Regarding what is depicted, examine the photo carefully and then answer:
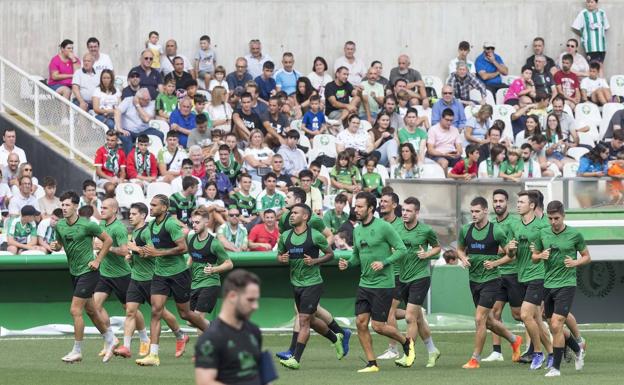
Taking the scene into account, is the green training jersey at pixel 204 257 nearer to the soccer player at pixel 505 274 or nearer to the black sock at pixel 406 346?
the black sock at pixel 406 346

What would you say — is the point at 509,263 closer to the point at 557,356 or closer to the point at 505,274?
the point at 505,274

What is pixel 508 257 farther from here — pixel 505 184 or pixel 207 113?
pixel 207 113

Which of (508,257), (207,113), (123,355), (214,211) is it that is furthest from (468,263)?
(207,113)

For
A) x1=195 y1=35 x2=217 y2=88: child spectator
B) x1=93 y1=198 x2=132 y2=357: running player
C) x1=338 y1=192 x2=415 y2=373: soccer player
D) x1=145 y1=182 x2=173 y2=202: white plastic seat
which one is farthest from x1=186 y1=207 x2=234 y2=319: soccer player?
x1=195 y1=35 x2=217 y2=88: child spectator

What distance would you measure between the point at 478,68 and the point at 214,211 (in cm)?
926

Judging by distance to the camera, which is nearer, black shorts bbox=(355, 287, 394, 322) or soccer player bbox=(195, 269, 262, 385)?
soccer player bbox=(195, 269, 262, 385)

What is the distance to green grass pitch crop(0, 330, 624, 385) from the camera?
15719mm

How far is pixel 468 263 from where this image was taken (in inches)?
679

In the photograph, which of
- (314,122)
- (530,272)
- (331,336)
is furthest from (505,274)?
(314,122)

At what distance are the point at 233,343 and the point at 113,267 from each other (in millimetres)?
9575

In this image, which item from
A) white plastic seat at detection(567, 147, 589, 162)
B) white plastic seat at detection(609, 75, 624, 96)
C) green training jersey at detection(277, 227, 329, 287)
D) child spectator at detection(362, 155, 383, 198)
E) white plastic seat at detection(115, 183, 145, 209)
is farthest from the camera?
white plastic seat at detection(609, 75, 624, 96)

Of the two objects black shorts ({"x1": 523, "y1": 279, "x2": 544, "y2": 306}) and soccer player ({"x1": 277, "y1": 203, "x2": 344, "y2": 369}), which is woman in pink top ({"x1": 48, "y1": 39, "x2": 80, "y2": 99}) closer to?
soccer player ({"x1": 277, "y1": 203, "x2": 344, "y2": 369})

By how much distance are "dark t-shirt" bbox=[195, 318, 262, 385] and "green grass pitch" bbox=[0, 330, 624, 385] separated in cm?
652

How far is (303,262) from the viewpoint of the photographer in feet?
56.2
